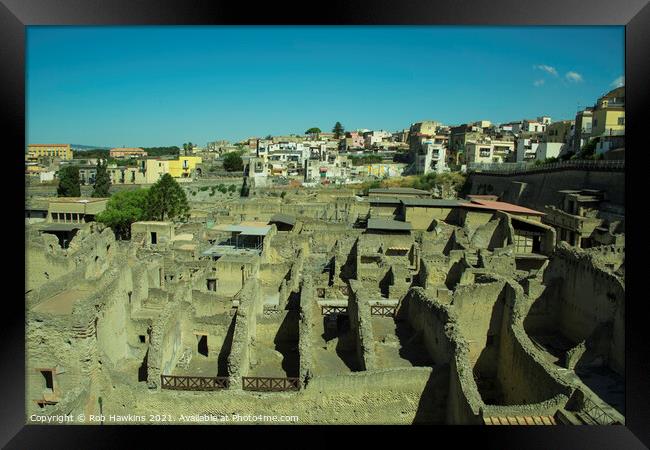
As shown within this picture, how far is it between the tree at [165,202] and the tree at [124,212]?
0.50 metres

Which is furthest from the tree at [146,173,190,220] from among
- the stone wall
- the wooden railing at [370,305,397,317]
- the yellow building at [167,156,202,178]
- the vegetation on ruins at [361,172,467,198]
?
the wooden railing at [370,305,397,317]

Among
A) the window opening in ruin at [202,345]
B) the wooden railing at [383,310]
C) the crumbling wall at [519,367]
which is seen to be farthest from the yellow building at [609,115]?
the window opening in ruin at [202,345]

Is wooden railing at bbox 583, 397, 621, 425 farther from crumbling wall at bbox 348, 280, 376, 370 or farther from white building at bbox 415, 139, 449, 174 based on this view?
white building at bbox 415, 139, 449, 174

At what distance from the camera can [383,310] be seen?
43.5ft

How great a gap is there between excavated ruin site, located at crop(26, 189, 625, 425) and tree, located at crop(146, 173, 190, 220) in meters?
14.0

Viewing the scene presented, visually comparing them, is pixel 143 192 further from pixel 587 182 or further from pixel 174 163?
pixel 587 182

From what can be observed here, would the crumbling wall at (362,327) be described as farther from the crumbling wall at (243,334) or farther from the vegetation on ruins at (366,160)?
the vegetation on ruins at (366,160)

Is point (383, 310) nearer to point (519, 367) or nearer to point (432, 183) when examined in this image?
point (519, 367)

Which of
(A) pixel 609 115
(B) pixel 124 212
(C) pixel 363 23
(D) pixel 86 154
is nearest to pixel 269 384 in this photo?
(C) pixel 363 23

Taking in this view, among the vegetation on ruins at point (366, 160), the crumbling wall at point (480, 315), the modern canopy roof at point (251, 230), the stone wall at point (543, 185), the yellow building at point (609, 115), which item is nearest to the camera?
the crumbling wall at point (480, 315)

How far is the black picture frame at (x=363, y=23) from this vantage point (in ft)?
18.8

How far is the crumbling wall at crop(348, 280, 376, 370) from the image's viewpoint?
30.3ft

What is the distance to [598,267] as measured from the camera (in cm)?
1140
